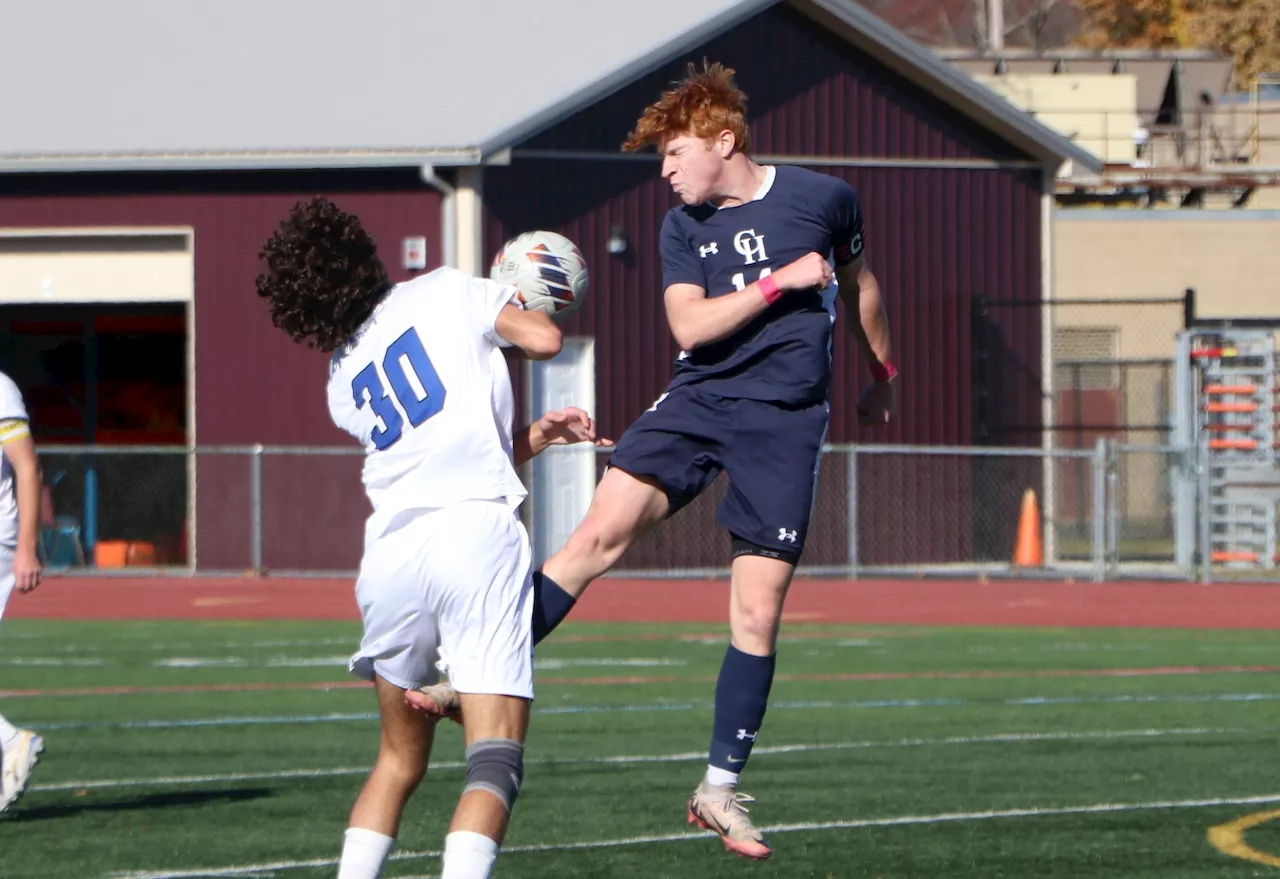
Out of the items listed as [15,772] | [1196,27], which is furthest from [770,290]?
[1196,27]

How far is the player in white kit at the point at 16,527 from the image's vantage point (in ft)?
30.7

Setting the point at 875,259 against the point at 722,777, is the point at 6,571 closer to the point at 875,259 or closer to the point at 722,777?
the point at 722,777

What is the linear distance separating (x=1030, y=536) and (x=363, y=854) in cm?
2099

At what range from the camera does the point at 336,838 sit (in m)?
8.98

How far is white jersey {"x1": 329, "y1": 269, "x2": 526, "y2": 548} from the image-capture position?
6387 millimetres

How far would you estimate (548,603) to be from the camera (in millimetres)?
7488

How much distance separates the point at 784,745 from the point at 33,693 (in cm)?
530

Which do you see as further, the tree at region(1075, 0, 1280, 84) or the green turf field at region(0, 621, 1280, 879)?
the tree at region(1075, 0, 1280, 84)

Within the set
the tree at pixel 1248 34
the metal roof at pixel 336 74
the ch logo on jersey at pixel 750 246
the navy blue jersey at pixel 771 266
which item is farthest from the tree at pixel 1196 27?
the ch logo on jersey at pixel 750 246

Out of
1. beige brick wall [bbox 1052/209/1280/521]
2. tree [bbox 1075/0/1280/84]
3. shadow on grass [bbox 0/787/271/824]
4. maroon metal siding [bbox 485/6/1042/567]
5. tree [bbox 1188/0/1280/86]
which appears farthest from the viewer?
tree [bbox 1075/0/1280/84]

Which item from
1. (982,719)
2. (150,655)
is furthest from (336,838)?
(150,655)

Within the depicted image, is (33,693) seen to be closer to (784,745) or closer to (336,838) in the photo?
(784,745)

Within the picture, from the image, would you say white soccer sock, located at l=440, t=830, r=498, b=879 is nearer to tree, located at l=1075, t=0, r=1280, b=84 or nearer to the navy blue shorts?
the navy blue shorts

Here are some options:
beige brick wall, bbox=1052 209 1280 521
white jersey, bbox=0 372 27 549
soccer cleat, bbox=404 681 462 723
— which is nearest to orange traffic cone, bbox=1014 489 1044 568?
beige brick wall, bbox=1052 209 1280 521
